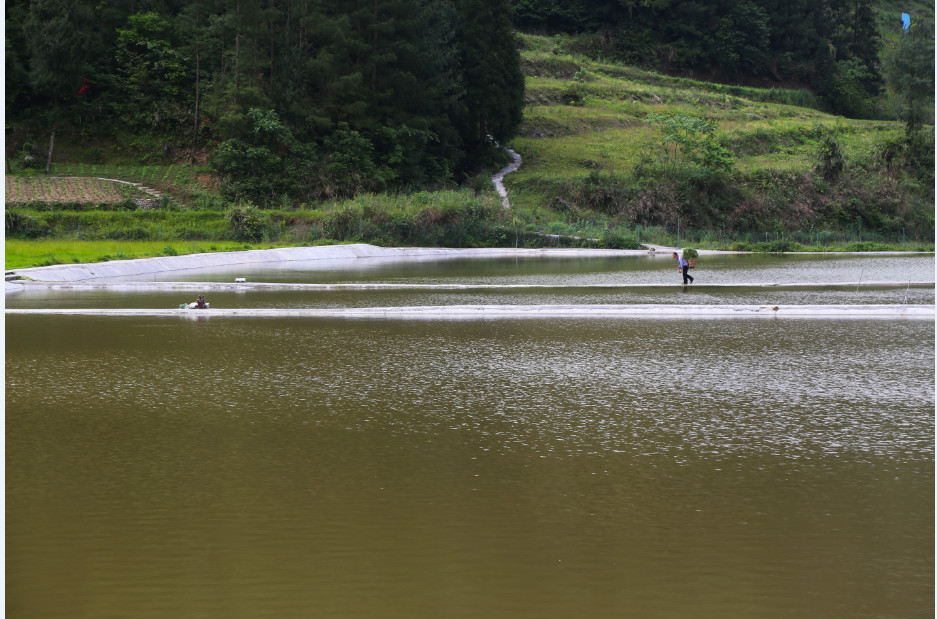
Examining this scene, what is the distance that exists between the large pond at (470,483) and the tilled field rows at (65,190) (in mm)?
39797

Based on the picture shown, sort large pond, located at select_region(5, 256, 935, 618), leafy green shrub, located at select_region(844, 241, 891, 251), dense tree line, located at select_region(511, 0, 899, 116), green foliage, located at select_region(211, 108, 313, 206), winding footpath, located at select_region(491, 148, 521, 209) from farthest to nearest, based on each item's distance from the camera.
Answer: dense tree line, located at select_region(511, 0, 899, 116)
winding footpath, located at select_region(491, 148, 521, 209)
green foliage, located at select_region(211, 108, 313, 206)
leafy green shrub, located at select_region(844, 241, 891, 251)
large pond, located at select_region(5, 256, 935, 618)

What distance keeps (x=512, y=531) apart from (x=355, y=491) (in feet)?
5.20

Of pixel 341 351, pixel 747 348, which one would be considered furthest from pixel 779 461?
pixel 341 351

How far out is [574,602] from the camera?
5.79m


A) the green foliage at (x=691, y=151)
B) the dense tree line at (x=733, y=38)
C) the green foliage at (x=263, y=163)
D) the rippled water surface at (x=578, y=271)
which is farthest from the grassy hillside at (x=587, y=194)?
the dense tree line at (x=733, y=38)

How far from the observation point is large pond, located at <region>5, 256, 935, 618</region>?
5.95 metres

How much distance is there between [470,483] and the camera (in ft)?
26.3

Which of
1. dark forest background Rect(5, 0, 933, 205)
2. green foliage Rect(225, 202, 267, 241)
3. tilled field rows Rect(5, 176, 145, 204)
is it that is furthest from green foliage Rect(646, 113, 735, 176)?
tilled field rows Rect(5, 176, 145, 204)

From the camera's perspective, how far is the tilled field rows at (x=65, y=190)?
50.8 metres

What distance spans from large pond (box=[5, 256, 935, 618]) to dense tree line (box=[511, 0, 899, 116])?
94.0 m

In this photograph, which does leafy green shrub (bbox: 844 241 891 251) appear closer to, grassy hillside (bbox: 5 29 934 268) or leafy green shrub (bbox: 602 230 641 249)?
grassy hillside (bbox: 5 29 934 268)

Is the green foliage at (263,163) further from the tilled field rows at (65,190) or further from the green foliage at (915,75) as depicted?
the green foliage at (915,75)

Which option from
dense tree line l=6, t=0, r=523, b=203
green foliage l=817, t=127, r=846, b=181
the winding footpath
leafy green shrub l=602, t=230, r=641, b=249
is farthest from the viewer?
green foliage l=817, t=127, r=846, b=181

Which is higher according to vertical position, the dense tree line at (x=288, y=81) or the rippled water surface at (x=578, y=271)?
the dense tree line at (x=288, y=81)
